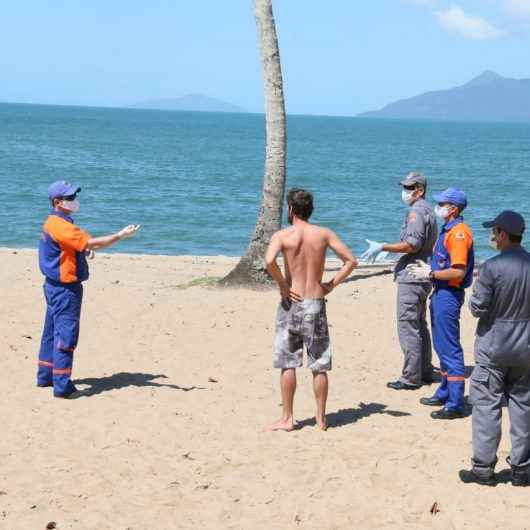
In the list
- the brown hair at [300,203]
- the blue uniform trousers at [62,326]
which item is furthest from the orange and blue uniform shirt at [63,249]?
the brown hair at [300,203]

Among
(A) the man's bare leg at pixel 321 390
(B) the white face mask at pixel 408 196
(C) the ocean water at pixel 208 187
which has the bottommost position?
(C) the ocean water at pixel 208 187

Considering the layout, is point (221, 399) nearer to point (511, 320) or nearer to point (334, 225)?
point (511, 320)

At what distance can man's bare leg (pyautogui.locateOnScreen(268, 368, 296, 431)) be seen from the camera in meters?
7.00

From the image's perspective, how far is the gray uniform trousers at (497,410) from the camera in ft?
19.8

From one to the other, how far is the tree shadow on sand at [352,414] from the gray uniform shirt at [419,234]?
1.12 metres

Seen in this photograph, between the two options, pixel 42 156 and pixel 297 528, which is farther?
pixel 42 156

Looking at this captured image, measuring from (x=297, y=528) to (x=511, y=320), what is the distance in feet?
6.01

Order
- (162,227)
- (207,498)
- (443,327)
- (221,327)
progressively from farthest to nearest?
(162,227)
(221,327)
(443,327)
(207,498)

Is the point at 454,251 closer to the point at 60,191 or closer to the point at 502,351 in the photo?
the point at 502,351

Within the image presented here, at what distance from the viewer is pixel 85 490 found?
19.9 feet

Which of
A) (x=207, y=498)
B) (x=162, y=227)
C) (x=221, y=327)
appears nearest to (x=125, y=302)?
(x=221, y=327)

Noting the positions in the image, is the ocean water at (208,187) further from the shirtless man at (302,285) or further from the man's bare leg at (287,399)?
the shirtless man at (302,285)

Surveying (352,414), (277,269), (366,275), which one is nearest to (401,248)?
(352,414)

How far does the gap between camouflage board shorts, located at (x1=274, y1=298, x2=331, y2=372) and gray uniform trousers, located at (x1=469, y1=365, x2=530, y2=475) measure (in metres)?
1.25
